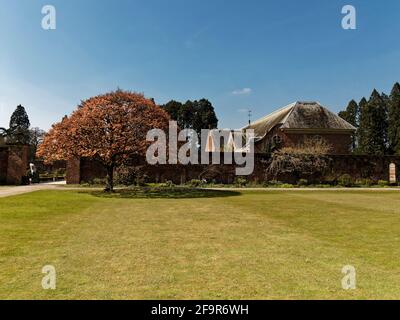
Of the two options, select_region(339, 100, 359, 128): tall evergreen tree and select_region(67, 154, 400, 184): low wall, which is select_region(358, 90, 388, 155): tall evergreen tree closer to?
select_region(339, 100, 359, 128): tall evergreen tree

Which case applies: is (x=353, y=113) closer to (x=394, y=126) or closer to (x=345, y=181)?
(x=394, y=126)

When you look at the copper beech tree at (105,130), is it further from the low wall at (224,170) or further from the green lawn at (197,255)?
the green lawn at (197,255)

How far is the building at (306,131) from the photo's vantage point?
36719mm

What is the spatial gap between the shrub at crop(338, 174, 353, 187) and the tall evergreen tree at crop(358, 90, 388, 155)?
24.4 meters

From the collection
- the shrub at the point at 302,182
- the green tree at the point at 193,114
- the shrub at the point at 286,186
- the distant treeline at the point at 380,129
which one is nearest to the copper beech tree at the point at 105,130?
the shrub at the point at 286,186

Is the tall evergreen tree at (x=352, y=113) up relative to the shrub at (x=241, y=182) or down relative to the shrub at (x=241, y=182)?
up

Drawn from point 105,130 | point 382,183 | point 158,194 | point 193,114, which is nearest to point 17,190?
point 105,130

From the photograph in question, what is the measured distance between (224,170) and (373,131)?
33.9m

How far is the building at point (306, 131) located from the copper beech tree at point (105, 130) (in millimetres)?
20052

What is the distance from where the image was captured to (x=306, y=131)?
36.9 meters

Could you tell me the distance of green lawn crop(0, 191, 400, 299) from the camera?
4105 mm

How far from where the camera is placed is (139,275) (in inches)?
183

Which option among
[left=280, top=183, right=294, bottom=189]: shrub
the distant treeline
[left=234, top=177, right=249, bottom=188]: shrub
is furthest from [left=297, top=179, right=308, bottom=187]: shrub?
the distant treeline
